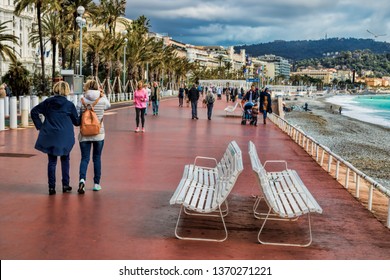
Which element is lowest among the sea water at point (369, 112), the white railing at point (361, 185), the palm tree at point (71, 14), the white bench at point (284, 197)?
the sea water at point (369, 112)

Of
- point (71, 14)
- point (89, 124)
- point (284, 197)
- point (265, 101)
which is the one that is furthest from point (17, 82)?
point (284, 197)

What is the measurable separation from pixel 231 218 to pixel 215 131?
12326mm

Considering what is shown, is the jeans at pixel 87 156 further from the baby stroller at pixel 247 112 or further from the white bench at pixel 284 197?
the baby stroller at pixel 247 112

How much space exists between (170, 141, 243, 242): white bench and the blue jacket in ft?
5.71

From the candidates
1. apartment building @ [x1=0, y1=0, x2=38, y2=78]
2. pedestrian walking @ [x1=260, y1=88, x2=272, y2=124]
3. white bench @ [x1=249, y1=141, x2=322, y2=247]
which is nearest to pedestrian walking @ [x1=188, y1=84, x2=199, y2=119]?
pedestrian walking @ [x1=260, y1=88, x2=272, y2=124]

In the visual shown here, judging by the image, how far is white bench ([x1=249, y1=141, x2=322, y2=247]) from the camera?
5672mm

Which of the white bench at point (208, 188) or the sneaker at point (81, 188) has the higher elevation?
the white bench at point (208, 188)

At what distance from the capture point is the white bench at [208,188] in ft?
18.8

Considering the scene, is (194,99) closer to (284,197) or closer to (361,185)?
(361,185)

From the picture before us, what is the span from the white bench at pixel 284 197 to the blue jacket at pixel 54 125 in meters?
2.54

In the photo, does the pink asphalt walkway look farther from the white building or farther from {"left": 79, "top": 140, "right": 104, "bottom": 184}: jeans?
the white building

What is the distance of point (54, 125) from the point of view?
761cm

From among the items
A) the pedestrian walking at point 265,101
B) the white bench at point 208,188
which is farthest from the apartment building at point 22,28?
the white bench at point 208,188

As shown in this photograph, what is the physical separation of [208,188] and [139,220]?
90 centimetres
